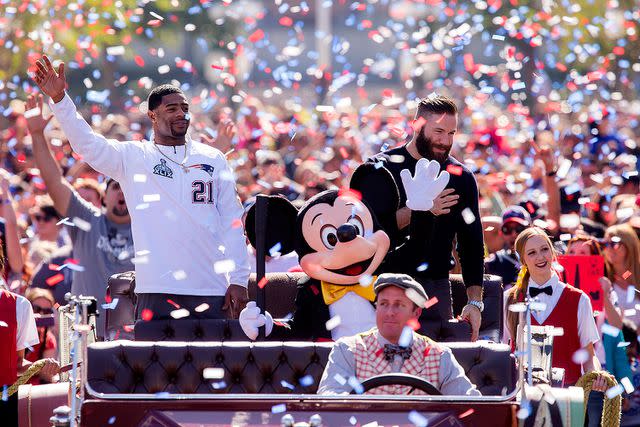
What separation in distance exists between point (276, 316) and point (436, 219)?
1333 mm

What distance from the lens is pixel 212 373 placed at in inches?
302

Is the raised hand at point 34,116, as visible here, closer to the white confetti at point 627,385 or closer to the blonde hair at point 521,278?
the blonde hair at point 521,278

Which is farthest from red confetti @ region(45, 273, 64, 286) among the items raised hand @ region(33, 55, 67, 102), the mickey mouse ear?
the mickey mouse ear

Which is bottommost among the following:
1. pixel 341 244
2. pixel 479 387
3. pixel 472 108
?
pixel 479 387

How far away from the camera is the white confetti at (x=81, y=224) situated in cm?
1097

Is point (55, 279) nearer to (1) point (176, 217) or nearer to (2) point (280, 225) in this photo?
(1) point (176, 217)

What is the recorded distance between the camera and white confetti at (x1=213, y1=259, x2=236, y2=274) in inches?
352

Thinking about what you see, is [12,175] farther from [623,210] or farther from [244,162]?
[623,210]

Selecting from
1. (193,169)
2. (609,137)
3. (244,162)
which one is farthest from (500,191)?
(193,169)

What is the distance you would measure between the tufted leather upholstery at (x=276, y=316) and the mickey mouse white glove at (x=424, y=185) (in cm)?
72

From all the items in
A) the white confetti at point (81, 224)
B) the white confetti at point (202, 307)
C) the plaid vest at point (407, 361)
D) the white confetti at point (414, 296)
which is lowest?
the plaid vest at point (407, 361)

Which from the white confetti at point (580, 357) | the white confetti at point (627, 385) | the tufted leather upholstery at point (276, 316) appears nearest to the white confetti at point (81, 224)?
the tufted leather upholstery at point (276, 316)

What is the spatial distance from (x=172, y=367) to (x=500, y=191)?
7.52 m

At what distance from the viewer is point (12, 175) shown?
1611 cm
